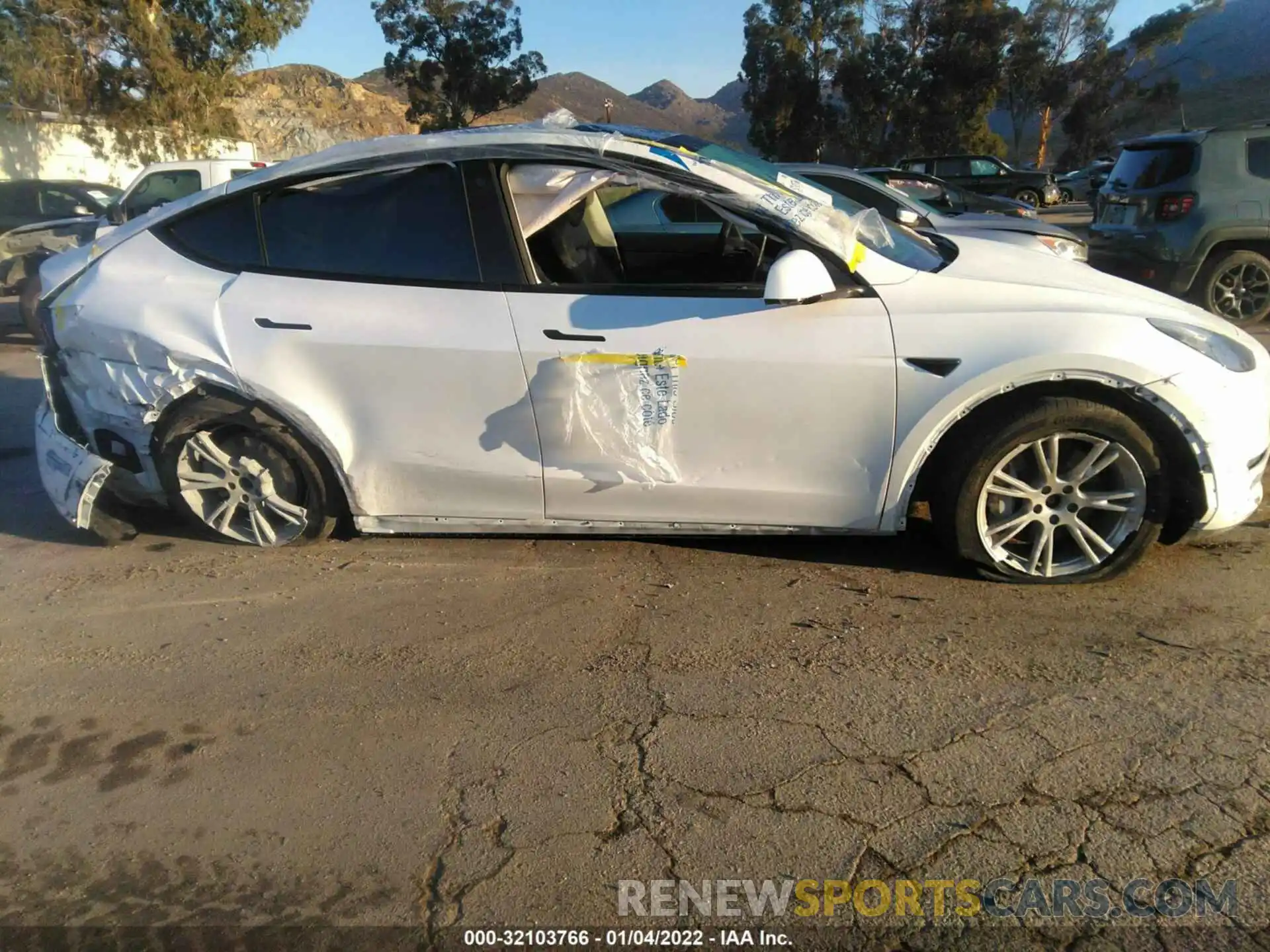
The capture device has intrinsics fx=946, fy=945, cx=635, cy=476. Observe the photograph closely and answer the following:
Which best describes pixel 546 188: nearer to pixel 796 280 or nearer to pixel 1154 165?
pixel 796 280

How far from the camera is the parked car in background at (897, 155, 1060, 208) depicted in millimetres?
25500

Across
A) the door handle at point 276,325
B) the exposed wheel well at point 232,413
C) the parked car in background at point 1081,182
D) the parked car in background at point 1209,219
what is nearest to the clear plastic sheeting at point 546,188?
the door handle at point 276,325

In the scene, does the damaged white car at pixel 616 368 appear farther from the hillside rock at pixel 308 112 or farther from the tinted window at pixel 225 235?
the hillside rock at pixel 308 112

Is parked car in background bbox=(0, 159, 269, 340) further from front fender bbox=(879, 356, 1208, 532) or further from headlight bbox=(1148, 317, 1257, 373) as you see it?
headlight bbox=(1148, 317, 1257, 373)

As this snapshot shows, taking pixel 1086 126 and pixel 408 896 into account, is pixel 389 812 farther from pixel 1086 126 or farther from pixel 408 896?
pixel 1086 126

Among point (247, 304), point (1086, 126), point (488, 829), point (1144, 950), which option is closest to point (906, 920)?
point (1144, 950)

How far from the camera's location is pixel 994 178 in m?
25.6

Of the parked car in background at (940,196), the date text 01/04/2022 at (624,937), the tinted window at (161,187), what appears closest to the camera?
the date text 01/04/2022 at (624,937)

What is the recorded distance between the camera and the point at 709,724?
2953 mm

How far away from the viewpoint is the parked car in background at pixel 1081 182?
96.4ft

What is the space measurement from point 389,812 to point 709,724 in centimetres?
98

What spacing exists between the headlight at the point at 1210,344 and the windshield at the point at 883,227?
0.86 meters

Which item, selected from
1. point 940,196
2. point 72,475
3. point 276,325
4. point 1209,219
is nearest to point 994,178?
point 940,196

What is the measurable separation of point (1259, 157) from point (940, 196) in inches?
322
